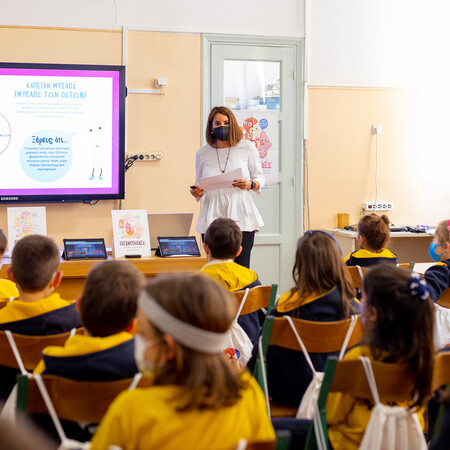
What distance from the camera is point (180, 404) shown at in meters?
1.03

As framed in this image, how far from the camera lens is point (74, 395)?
4.19 feet

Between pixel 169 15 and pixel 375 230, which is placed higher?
pixel 169 15

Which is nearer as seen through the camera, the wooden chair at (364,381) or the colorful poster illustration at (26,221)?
the wooden chair at (364,381)

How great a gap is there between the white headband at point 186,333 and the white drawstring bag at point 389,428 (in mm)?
452

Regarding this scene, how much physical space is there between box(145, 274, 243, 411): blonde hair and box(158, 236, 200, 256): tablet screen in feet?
7.48

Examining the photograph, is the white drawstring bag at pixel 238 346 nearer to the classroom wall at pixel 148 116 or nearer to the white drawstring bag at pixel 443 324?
the white drawstring bag at pixel 443 324

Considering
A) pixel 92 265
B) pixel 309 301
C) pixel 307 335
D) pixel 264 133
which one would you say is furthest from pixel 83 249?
pixel 264 133

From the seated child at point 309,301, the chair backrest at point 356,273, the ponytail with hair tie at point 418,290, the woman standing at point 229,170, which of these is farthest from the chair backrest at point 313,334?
the woman standing at point 229,170

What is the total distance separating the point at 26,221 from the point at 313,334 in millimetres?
2042

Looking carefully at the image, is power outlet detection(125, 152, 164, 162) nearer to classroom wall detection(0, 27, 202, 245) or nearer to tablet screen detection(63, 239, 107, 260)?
classroom wall detection(0, 27, 202, 245)

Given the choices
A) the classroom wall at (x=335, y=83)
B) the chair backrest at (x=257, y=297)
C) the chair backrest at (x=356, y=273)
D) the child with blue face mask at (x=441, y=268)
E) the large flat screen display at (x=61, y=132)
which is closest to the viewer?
the chair backrest at (x=257, y=297)

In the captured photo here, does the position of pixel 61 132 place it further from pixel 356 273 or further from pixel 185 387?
pixel 185 387

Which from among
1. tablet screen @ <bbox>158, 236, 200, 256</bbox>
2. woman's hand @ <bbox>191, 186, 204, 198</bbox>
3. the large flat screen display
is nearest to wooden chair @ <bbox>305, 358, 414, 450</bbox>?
tablet screen @ <bbox>158, 236, 200, 256</bbox>

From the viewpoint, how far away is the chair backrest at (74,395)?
1.27 meters
